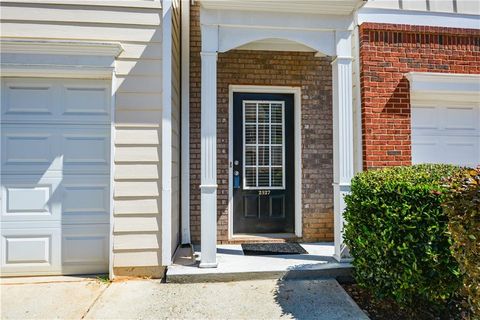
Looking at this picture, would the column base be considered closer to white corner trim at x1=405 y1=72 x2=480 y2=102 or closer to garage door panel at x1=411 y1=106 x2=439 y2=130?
garage door panel at x1=411 y1=106 x2=439 y2=130

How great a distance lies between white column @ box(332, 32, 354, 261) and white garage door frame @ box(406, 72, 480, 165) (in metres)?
1.08

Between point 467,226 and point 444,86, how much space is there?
2.78 meters

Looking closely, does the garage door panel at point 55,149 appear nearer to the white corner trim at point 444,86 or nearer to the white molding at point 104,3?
the white molding at point 104,3

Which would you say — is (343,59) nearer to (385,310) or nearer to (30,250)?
(385,310)

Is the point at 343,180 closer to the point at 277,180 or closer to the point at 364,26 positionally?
the point at 277,180

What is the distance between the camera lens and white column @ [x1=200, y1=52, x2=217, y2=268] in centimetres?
341

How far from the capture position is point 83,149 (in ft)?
11.6

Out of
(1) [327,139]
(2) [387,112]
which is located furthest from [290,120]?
(2) [387,112]

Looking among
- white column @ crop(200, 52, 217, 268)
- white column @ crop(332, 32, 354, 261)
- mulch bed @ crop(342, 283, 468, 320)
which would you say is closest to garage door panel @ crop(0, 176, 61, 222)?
white column @ crop(200, 52, 217, 268)

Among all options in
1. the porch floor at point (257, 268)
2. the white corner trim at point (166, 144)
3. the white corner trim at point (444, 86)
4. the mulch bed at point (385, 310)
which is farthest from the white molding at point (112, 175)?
the white corner trim at point (444, 86)

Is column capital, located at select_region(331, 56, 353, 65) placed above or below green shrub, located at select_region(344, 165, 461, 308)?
above

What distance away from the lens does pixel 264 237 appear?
4566 mm

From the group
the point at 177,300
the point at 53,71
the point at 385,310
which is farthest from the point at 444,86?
the point at 53,71

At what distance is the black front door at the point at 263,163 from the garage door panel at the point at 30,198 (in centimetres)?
230
